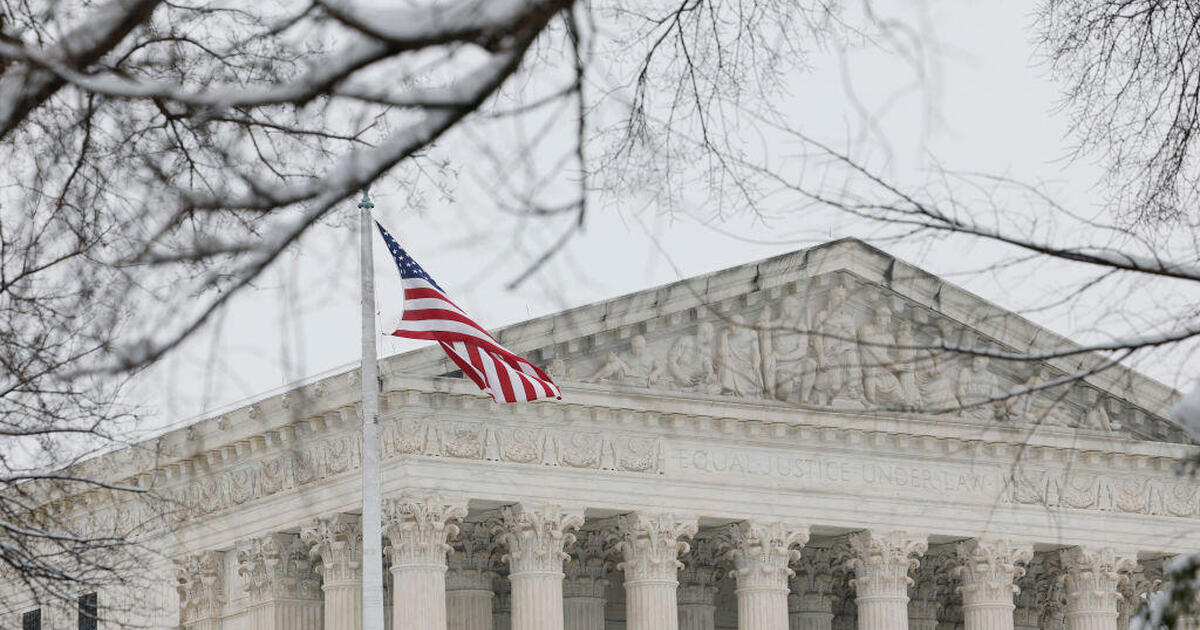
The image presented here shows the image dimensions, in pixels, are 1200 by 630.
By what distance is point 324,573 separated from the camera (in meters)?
41.4

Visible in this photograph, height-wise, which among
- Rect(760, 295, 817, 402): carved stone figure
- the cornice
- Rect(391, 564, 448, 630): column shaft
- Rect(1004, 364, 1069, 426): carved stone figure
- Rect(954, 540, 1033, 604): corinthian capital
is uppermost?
Rect(760, 295, 817, 402): carved stone figure

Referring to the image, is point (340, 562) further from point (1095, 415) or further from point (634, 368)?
point (1095, 415)

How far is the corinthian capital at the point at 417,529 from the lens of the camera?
39.8m

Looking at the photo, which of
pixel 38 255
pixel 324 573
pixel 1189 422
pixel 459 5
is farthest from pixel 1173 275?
pixel 324 573

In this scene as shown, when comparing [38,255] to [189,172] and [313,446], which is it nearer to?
[189,172]

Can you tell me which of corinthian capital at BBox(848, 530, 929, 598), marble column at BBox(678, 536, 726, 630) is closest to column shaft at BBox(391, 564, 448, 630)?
marble column at BBox(678, 536, 726, 630)

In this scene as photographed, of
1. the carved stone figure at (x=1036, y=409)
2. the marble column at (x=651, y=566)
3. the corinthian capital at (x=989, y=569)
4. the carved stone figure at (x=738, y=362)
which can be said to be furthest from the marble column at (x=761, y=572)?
the carved stone figure at (x=1036, y=409)

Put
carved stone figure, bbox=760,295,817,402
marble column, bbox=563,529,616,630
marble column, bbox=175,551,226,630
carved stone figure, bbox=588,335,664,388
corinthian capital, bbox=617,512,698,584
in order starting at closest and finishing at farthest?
corinthian capital, bbox=617,512,698,584 < carved stone figure, bbox=588,335,664,388 < carved stone figure, bbox=760,295,817,402 < marble column, bbox=175,551,226,630 < marble column, bbox=563,529,616,630

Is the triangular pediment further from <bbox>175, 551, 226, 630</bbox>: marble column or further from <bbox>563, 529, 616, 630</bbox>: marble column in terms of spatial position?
<bbox>175, 551, 226, 630</bbox>: marble column

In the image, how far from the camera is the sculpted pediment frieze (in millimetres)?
43062

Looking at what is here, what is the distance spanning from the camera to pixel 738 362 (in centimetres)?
4462

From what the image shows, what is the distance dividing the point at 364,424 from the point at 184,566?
40.9 ft

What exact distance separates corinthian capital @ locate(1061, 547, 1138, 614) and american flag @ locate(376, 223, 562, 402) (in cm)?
1548

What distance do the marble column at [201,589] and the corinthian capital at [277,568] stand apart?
1517 mm
